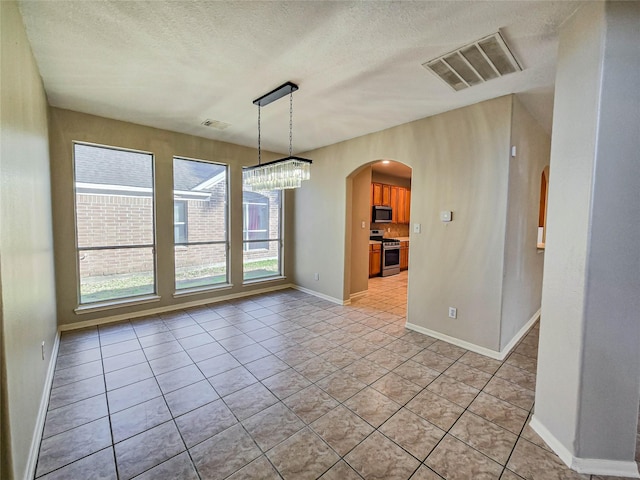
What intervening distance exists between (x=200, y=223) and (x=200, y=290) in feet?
3.65

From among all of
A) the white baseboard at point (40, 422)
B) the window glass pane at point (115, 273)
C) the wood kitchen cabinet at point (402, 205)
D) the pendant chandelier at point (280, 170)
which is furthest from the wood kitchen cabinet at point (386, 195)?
the white baseboard at point (40, 422)

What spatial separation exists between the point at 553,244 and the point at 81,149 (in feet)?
16.8

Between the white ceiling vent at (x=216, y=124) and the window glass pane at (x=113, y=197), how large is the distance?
41.6 inches

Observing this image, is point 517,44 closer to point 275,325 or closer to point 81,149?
point 275,325

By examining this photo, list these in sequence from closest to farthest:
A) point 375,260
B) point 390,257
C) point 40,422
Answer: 1. point 40,422
2. point 375,260
3. point 390,257

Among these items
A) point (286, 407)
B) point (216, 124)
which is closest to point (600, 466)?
point (286, 407)

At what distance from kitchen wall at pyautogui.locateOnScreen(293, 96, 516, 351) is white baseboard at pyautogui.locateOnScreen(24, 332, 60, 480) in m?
3.56

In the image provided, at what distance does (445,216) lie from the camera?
10.7 feet

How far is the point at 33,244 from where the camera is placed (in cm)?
211

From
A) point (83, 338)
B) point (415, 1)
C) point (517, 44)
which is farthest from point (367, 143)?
point (83, 338)

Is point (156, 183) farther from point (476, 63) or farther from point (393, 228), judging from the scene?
point (393, 228)

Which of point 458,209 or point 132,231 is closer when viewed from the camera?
point 458,209

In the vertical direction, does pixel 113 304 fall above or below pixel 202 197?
below

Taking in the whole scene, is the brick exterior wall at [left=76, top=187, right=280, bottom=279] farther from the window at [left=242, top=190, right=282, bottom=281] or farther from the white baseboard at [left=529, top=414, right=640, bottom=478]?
the white baseboard at [left=529, top=414, right=640, bottom=478]
